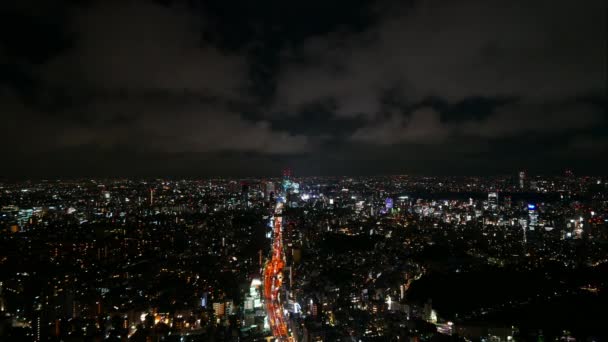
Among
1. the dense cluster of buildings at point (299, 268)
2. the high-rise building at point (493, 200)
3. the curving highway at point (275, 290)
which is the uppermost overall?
the high-rise building at point (493, 200)

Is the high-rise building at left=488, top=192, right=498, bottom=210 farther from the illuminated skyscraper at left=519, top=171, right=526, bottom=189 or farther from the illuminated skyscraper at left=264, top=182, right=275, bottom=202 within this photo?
the illuminated skyscraper at left=264, top=182, right=275, bottom=202

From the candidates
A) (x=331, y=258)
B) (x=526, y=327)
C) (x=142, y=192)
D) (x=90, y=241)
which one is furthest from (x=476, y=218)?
(x=142, y=192)

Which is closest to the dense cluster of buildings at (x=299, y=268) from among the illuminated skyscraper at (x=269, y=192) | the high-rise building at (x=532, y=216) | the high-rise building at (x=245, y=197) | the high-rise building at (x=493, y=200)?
the high-rise building at (x=532, y=216)

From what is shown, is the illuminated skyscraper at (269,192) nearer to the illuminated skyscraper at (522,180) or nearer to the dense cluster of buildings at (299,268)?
the dense cluster of buildings at (299,268)

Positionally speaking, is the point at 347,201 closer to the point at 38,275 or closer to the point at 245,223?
the point at 245,223

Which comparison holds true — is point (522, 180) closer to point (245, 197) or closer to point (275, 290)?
point (245, 197)

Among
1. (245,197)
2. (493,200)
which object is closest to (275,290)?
(245,197)
